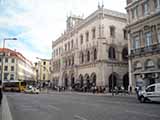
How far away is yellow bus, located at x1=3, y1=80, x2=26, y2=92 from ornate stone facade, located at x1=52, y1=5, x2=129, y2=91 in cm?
1285

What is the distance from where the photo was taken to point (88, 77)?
5706cm

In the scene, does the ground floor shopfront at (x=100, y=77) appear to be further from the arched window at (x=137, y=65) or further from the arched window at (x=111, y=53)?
the arched window at (x=137, y=65)

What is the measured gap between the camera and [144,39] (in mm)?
39094

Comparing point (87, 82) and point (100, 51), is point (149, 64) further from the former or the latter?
point (87, 82)

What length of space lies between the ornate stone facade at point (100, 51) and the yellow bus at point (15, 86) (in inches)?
506

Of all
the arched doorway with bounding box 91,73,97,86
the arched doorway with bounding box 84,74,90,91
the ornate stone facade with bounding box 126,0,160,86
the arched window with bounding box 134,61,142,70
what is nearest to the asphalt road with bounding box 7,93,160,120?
the ornate stone facade with bounding box 126,0,160,86

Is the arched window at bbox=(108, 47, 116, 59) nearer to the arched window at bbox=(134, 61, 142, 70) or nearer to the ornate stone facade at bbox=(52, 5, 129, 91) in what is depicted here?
the ornate stone facade at bbox=(52, 5, 129, 91)

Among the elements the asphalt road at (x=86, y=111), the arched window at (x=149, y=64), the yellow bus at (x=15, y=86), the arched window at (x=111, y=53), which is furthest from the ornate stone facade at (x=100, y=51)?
the asphalt road at (x=86, y=111)

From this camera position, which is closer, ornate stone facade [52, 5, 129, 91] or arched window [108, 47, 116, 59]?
ornate stone facade [52, 5, 129, 91]

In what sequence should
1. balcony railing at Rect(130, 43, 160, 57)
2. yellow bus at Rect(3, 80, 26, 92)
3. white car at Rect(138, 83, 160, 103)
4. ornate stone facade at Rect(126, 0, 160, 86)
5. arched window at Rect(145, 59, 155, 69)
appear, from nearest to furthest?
white car at Rect(138, 83, 160, 103), balcony railing at Rect(130, 43, 160, 57), ornate stone facade at Rect(126, 0, 160, 86), arched window at Rect(145, 59, 155, 69), yellow bus at Rect(3, 80, 26, 92)

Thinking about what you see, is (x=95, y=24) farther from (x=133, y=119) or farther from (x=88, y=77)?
(x=133, y=119)

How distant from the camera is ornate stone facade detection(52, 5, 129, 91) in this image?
5266 centimetres

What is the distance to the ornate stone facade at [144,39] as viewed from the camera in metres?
36.5

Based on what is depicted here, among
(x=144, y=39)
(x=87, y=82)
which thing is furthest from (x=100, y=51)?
(x=144, y=39)
